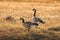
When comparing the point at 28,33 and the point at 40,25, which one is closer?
the point at 28,33

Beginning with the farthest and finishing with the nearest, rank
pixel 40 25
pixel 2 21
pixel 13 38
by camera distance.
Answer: pixel 2 21, pixel 40 25, pixel 13 38

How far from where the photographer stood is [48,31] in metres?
15.3

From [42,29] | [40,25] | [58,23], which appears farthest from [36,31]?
[58,23]

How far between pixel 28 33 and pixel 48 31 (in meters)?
1.35

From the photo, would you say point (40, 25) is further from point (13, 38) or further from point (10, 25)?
point (13, 38)

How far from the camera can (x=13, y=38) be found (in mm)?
13633

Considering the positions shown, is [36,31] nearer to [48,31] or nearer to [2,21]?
[48,31]

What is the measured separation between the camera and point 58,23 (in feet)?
58.4

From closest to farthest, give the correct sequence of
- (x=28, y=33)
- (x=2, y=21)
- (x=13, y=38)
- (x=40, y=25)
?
(x=13, y=38) → (x=28, y=33) → (x=40, y=25) → (x=2, y=21)

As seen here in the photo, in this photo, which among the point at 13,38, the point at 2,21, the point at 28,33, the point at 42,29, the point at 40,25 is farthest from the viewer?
the point at 2,21

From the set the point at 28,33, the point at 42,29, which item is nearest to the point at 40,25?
the point at 42,29

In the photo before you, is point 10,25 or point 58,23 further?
point 58,23

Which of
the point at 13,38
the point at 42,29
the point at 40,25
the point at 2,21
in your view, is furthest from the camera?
the point at 2,21

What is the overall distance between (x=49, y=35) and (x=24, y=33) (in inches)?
54.2
